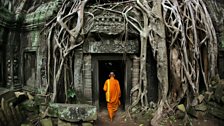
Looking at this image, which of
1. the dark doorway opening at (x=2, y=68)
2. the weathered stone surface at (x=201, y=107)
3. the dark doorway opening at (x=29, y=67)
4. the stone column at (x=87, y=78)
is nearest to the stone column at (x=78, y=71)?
the stone column at (x=87, y=78)

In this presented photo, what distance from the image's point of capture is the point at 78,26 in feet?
23.6

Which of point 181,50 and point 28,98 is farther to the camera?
point 28,98

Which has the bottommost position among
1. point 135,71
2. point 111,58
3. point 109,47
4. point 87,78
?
point 87,78

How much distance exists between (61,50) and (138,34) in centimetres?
219

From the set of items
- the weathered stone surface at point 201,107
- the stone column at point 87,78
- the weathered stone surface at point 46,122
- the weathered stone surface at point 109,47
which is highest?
the weathered stone surface at point 109,47

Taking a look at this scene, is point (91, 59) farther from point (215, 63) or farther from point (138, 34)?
point (215, 63)

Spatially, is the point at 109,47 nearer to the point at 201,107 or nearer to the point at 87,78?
the point at 87,78

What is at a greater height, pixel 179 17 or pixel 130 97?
pixel 179 17

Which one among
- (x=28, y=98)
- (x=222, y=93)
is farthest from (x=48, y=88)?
(x=222, y=93)

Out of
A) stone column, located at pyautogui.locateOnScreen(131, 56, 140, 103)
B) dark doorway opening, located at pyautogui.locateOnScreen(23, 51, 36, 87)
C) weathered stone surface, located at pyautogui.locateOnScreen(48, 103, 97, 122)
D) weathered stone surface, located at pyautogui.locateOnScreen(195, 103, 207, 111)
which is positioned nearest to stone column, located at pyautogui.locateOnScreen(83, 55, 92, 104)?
weathered stone surface, located at pyautogui.locateOnScreen(48, 103, 97, 122)

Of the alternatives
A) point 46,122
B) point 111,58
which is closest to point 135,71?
point 111,58

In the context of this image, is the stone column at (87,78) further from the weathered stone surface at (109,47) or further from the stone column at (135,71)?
the stone column at (135,71)

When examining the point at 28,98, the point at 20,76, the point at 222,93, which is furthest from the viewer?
the point at 20,76

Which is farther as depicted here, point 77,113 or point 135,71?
point 135,71
